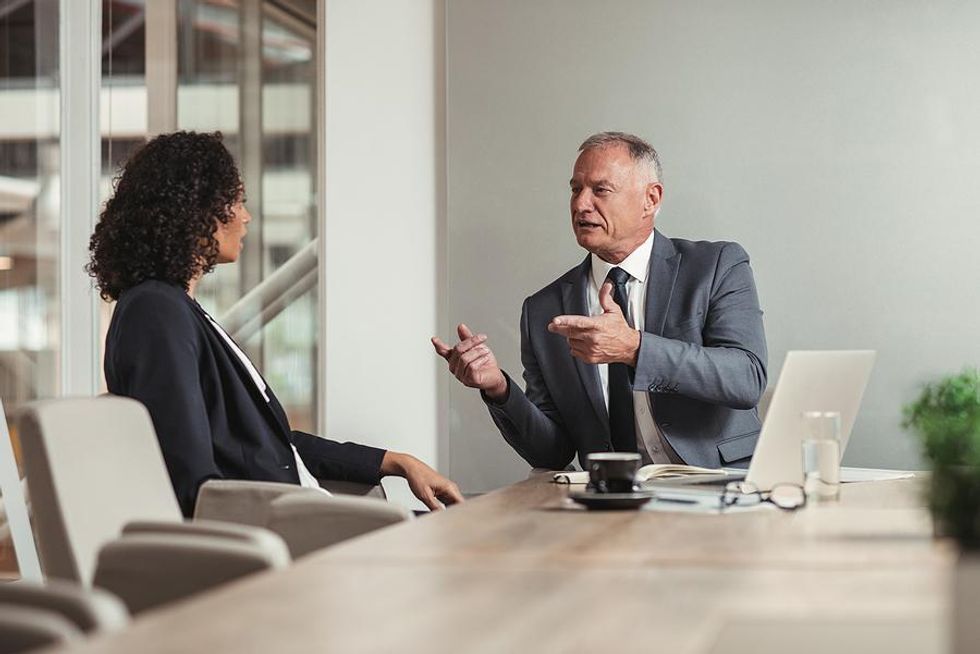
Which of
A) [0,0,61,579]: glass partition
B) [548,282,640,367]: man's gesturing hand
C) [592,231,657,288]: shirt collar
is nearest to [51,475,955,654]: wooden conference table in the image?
[548,282,640,367]: man's gesturing hand

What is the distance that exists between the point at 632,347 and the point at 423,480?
0.67m

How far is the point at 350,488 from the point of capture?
3.56m

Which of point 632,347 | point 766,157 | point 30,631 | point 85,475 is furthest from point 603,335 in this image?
point 30,631

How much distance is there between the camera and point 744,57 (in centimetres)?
422

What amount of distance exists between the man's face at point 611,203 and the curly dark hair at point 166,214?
43.6 inches

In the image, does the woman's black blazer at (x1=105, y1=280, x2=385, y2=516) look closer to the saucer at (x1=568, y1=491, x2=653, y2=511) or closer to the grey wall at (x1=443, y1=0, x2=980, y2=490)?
the saucer at (x1=568, y1=491, x2=653, y2=511)

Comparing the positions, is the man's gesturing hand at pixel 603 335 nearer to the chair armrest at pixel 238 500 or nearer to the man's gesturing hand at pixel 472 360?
the man's gesturing hand at pixel 472 360

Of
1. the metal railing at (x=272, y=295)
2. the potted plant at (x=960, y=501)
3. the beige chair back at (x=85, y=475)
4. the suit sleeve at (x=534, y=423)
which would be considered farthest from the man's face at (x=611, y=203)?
the potted plant at (x=960, y=501)

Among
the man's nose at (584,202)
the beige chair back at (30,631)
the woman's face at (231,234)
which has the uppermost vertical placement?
the man's nose at (584,202)

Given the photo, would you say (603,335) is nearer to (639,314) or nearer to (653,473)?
(653,473)

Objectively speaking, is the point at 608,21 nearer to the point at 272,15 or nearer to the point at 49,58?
the point at 272,15

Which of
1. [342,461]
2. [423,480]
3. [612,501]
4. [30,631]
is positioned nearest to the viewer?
[30,631]

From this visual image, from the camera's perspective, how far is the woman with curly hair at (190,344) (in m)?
2.85

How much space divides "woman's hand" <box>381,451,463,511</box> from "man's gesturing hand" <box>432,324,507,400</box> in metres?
0.27
